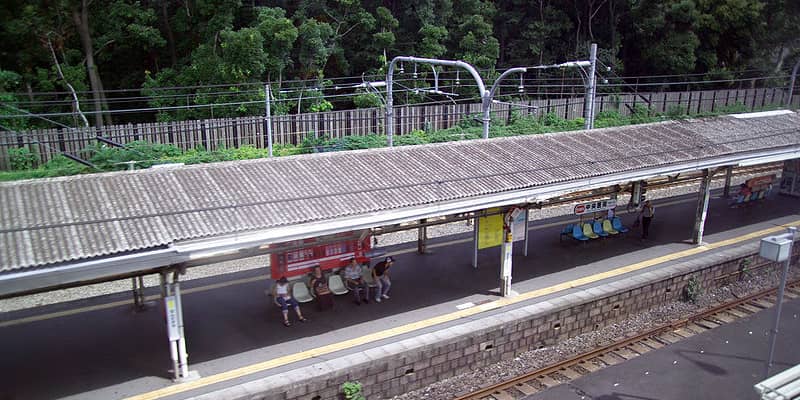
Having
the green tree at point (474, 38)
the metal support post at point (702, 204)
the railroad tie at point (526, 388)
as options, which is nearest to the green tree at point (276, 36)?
the green tree at point (474, 38)

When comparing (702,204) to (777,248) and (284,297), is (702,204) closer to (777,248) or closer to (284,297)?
(777,248)

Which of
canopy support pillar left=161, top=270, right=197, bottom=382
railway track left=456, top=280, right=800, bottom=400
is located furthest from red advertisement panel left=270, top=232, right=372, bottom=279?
railway track left=456, top=280, right=800, bottom=400

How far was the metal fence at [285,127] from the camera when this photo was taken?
66.7ft

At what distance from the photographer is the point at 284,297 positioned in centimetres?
1009

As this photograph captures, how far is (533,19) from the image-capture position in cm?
3269

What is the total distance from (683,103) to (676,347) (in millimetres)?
28121

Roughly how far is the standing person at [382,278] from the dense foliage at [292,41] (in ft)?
32.4

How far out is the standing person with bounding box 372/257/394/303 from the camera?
36.3 ft

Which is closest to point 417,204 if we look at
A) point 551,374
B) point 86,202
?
point 551,374

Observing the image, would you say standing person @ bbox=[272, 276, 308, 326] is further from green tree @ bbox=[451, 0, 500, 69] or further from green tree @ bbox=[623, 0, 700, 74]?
green tree @ bbox=[623, 0, 700, 74]

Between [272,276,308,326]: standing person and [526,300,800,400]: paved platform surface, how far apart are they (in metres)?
4.08

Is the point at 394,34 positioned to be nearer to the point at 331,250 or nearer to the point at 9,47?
the point at 9,47

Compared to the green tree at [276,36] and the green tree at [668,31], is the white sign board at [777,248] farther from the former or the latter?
the green tree at [668,31]

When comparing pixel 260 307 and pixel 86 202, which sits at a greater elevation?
pixel 86 202
